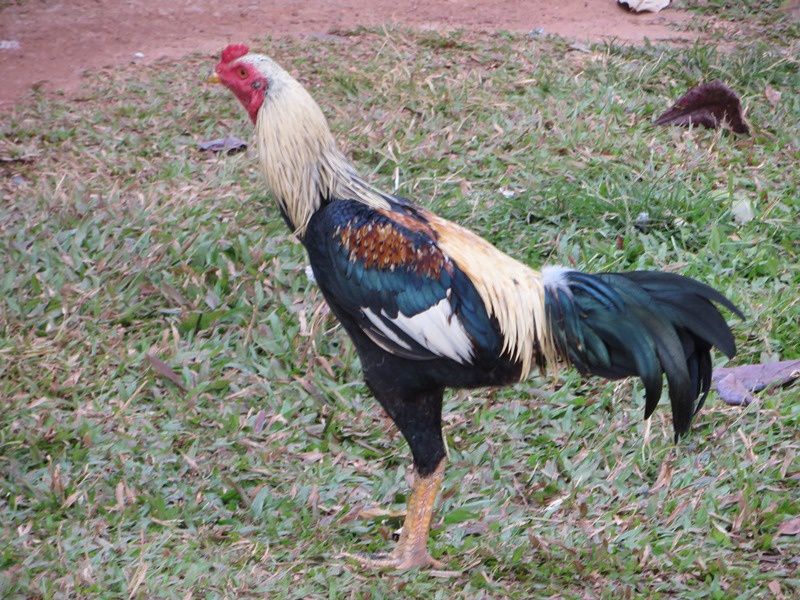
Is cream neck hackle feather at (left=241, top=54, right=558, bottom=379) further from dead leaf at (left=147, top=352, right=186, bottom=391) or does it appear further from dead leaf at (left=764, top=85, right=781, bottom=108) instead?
dead leaf at (left=764, top=85, right=781, bottom=108)

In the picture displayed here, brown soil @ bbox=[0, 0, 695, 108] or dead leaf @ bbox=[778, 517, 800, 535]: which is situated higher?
brown soil @ bbox=[0, 0, 695, 108]

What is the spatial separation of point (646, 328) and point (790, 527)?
3.31ft

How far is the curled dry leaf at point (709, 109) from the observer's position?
611 centimetres

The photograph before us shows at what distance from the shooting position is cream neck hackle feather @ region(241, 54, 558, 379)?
3.37m

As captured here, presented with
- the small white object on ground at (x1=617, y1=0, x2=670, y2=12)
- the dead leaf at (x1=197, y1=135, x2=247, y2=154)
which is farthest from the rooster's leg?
the small white object on ground at (x1=617, y1=0, x2=670, y2=12)

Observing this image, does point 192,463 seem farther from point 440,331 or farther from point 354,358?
point 440,331

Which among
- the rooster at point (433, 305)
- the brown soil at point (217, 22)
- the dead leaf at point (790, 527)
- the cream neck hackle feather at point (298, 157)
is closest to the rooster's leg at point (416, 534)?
the rooster at point (433, 305)

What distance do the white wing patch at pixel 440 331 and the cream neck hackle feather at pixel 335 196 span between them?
Answer: 0.40 ft

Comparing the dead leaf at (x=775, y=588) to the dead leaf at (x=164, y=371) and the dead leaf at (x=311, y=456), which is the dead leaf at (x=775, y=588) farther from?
the dead leaf at (x=164, y=371)

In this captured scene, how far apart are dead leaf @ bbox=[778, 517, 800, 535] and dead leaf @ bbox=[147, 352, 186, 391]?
7.85 ft

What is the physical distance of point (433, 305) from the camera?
336 cm

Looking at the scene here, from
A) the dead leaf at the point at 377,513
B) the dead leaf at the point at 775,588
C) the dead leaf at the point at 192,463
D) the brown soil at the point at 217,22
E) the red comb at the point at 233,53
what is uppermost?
the red comb at the point at 233,53

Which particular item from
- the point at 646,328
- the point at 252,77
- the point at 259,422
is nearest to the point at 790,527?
the point at 646,328

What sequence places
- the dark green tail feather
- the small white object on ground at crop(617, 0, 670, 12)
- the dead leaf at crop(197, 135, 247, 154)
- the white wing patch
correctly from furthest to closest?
the small white object on ground at crop(617, 0, 670, 12)
the dead leaf at crop(197, 135, 247, 154)
the white wing patch
the dark green tail feather
